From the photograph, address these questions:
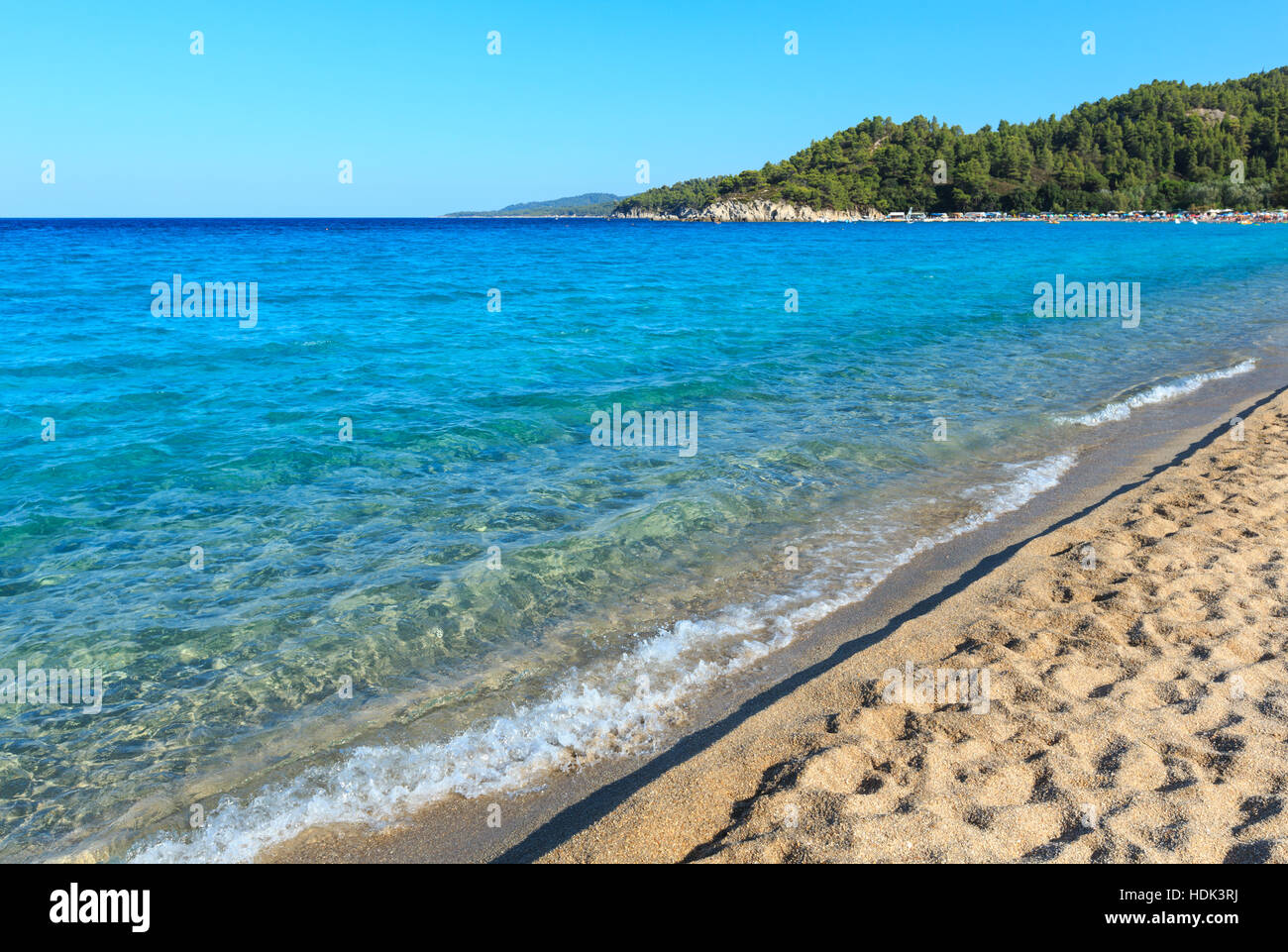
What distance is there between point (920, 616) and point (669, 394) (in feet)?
31.9

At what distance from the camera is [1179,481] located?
30.3ft

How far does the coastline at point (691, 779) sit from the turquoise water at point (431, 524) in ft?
0.72

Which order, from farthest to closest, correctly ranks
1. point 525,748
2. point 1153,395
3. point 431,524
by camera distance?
point 1153,395, point 431,524, point 525,748

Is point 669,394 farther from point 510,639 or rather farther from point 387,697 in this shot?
point 387,697

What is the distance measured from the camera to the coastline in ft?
13.3

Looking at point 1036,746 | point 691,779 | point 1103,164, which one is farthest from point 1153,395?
point 1103,164

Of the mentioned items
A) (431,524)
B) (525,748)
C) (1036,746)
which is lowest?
(525,748)

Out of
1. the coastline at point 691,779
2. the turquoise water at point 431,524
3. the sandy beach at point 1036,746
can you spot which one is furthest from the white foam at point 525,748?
the sandy beach at point 1036,746

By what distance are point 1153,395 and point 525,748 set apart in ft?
48.9

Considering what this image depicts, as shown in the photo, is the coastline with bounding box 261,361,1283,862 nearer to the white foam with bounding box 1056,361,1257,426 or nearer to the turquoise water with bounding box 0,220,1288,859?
the turquoise water with bounding box 0,220,1288,859

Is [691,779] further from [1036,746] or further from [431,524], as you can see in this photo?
[431,524]

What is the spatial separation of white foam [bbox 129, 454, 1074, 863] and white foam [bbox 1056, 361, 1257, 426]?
8892mm

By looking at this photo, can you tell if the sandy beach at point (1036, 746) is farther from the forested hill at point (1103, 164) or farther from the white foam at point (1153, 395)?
the forested hill at point (1103, 164)

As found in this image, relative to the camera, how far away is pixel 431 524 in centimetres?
884
